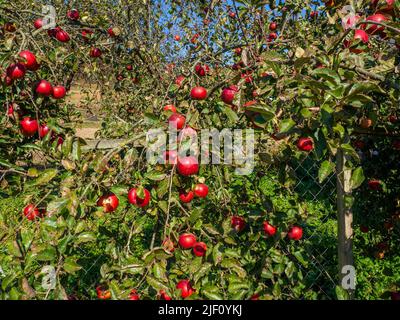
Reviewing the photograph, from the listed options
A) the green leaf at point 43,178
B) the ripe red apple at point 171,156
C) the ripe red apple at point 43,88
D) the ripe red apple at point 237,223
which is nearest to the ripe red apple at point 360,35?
the ripe red apple at point 171,156

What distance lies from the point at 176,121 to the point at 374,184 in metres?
1.54

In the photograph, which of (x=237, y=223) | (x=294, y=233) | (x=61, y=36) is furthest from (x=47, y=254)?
(x=61, y=36)

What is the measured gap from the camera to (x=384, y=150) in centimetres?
226

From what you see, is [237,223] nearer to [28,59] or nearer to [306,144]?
[306,144]

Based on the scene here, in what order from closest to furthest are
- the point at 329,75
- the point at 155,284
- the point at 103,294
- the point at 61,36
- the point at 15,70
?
the point at 329,75 → the point at 155,284 → the point at 103,294 → the point at 15,70 → the point at 61,36

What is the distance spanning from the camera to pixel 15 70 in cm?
154

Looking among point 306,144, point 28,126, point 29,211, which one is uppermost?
point 28,126

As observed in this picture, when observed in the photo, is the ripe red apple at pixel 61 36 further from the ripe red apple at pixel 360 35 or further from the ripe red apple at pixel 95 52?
the ripe red apple at pixel 360 35

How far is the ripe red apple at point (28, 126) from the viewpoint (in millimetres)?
1762

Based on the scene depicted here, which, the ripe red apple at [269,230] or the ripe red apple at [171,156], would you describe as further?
the ripe red apple at [269,230]

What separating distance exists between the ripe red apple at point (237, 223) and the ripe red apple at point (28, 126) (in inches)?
41.6

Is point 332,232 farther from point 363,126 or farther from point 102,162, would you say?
point 102,162
